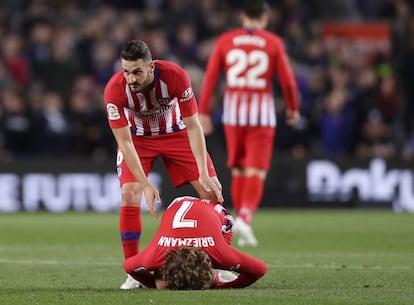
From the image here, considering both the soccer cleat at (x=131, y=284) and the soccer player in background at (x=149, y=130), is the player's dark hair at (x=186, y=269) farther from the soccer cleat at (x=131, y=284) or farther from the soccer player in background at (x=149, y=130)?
the soccer cleat at (x=131, y=284)

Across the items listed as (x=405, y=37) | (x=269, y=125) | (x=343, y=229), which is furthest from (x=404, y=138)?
(x=269, y=125)

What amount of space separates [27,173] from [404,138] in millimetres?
6178

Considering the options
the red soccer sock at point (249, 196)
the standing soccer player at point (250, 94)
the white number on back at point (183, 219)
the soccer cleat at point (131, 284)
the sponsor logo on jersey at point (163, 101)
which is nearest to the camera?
the white number on back at point (183, 219)

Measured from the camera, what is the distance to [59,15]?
68.4ft

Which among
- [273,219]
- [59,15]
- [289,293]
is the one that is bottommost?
[273,219]

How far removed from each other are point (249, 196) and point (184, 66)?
764cm

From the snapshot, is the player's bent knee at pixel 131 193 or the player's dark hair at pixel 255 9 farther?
the player's dark hair at pixel 255 9

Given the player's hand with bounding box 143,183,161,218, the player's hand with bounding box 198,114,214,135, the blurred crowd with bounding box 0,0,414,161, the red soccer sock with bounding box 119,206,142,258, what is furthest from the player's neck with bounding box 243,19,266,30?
the blurred crowd with bounding box 0,0,414,161

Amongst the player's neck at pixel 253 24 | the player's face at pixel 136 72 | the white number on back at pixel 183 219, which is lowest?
the white number on back at pixel 183 219

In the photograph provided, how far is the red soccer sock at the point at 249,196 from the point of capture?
11906 millimetres

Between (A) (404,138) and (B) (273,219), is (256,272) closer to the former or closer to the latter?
(B) (273,219)

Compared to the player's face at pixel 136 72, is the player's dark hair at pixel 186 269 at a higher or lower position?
lower

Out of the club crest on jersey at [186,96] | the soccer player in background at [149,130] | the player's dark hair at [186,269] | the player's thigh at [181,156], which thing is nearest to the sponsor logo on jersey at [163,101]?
the soccer player in background at [149,130]

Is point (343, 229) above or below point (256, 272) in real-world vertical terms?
below
